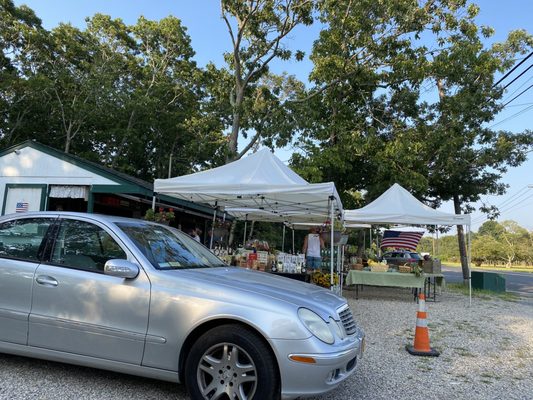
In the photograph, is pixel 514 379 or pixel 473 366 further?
pixel 473 366

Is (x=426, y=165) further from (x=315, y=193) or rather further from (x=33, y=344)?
(x=33, y=344)

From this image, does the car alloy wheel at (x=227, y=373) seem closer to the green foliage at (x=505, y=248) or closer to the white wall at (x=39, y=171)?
the white wall at (x=39, y=171)

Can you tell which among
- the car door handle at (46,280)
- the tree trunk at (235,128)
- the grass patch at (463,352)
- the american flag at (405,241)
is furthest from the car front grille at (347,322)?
the american flag at (405,241)

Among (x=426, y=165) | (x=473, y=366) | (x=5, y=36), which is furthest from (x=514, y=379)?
(x=5, y=36)

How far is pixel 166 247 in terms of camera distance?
4.27 meters

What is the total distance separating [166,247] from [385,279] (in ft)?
28.0

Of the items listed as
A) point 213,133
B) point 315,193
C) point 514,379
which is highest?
point 213,133

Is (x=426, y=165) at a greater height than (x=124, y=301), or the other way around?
(x=426, y=165)

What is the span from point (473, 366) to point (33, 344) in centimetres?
500

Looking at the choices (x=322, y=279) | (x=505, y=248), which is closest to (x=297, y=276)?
(x=322, y=279)

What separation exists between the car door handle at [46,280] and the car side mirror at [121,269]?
1.99 ft

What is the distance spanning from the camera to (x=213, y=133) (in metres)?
22.2

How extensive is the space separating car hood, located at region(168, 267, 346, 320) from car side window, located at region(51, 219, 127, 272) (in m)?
0.67

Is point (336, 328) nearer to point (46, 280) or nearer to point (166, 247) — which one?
point (166, 247)
